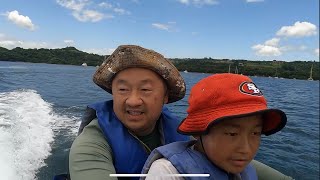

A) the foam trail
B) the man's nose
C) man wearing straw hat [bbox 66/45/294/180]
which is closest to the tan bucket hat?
man wearing straw hat [bbox 66/45/294/180]

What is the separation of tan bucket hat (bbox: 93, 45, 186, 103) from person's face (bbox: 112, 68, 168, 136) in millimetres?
33

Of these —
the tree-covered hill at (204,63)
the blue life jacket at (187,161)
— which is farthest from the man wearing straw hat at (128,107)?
the tree-covered hill at (204,63)

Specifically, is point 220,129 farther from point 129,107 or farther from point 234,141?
point 129,107

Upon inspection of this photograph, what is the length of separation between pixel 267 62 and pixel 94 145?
4121 inches

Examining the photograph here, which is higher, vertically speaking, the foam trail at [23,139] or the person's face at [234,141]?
the person's face at [234,141]

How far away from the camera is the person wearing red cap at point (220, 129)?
1338 millimetres

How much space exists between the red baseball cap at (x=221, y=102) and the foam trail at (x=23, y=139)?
374cm

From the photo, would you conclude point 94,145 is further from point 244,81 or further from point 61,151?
point 61,151

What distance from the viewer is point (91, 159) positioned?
1730mm

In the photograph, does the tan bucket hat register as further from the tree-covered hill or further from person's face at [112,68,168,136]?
the tree-covered hill

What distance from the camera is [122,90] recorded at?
1921 millimetres

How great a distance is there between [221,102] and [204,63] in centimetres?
7142

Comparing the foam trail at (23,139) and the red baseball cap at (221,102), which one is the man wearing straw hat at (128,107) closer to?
the red baseball cap at (221,102)

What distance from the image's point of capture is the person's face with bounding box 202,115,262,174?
134 centimetres
